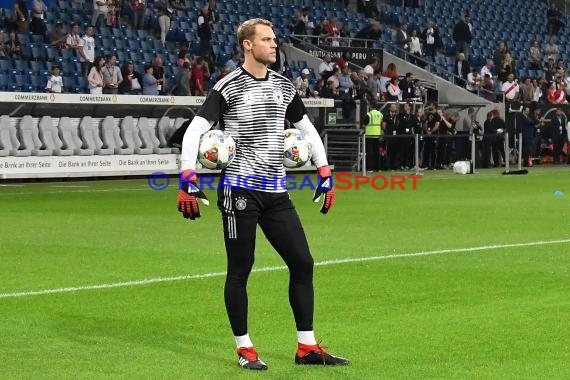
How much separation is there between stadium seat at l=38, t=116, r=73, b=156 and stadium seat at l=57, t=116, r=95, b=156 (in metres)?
0.16

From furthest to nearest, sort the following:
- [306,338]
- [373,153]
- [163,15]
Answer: [163,15], [373,153], [306,338]

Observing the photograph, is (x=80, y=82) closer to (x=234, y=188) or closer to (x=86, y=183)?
(x=86, y=183)

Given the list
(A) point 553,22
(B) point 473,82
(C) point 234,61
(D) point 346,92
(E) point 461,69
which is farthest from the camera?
(A) point 553,22

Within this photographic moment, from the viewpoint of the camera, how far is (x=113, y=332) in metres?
9.37

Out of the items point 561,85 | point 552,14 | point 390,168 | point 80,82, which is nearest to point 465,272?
point 80,82

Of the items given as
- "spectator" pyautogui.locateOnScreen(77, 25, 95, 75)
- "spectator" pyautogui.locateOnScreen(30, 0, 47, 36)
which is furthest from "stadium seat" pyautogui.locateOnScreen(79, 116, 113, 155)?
"spectator" pyautogui.locateOnScreen(30, 0, 47, 36)

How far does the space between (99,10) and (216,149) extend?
27.7 m

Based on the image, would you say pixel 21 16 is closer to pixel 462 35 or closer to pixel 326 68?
pixel 326 68

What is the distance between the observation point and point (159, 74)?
3328 cm

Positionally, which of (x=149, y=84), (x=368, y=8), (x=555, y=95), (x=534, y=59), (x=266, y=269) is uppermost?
(x=368, y=8)

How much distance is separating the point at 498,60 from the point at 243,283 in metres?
40.3

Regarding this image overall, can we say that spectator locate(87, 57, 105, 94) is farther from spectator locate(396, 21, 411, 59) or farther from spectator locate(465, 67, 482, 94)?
spectator locate(465, 67, 482, 94)

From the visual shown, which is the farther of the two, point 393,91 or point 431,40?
point 431,40

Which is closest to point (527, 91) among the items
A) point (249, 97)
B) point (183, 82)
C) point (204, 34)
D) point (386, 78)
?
point (386, 78)
